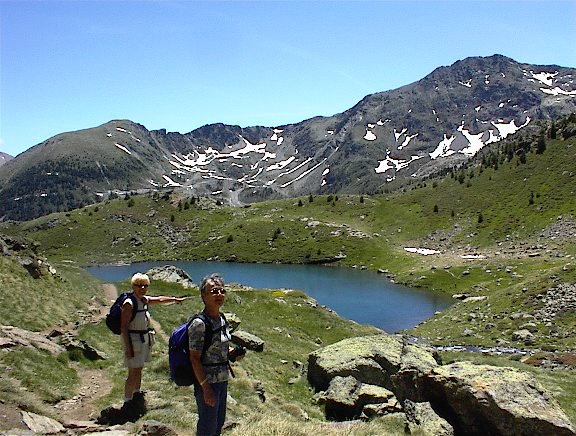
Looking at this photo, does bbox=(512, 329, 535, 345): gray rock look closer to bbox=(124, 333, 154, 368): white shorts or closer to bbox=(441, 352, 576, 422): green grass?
bbox=(441, 352, 576, 422): green grass

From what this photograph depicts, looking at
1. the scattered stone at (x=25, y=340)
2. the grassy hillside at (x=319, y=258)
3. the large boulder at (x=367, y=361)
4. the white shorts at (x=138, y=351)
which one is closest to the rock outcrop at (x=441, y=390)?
the large boulder at (x=367, y=361)

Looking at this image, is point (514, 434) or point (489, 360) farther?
point (489, 360)

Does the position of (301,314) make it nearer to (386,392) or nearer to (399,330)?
(399,330)

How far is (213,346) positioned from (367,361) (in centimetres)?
1301

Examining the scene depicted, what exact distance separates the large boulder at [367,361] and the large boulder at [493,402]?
4.86 feet

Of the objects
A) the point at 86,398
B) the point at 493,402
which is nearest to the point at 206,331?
the point at 86,398

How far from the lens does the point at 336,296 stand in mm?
80500

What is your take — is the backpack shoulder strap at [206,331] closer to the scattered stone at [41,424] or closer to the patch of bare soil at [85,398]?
the scattered stone at [41,424]

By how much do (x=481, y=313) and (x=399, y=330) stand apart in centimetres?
978

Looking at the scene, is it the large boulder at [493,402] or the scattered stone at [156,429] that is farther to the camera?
the large boulder at [493,402]

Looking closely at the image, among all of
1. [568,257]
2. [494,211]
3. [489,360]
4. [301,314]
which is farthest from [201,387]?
[494,211]

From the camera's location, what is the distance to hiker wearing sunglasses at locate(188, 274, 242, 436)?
882cm

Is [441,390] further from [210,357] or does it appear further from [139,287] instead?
[139,287]

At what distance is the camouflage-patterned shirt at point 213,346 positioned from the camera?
8.81 m
